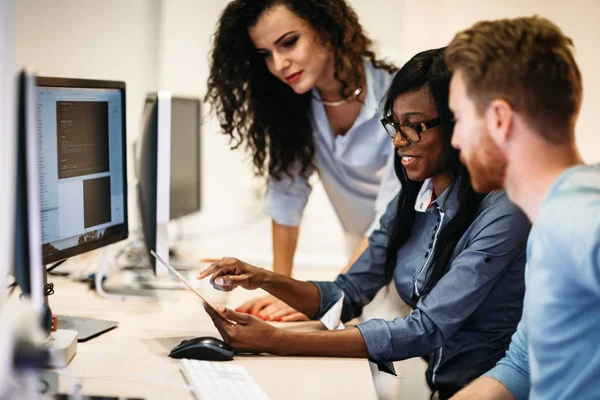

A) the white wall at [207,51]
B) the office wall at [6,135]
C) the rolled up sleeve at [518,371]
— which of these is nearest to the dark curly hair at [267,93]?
the white wall at [207,51]

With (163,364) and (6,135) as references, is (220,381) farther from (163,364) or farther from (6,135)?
(6,135)

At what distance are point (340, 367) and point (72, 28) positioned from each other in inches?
63.5

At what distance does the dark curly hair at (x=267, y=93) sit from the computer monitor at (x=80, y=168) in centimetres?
49

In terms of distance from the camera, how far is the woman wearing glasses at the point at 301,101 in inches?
72.1

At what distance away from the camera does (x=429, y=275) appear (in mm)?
1405

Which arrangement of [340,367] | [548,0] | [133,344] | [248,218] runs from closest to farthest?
[340,367] → [133,344] → [548,0] → [248,218]

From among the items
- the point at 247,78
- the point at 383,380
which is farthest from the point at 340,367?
the point at 247,78

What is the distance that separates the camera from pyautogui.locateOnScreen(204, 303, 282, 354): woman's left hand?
1239mm

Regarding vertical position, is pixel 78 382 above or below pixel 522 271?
below

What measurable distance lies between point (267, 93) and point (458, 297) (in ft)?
3.21

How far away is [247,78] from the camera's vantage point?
2.00 metres

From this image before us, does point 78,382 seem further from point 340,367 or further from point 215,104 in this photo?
point 215,104

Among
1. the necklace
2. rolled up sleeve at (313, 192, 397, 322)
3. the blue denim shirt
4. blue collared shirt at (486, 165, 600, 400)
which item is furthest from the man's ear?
the necklace

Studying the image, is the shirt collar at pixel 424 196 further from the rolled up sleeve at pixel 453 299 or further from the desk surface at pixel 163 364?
the desk surface at pixel 163 364
